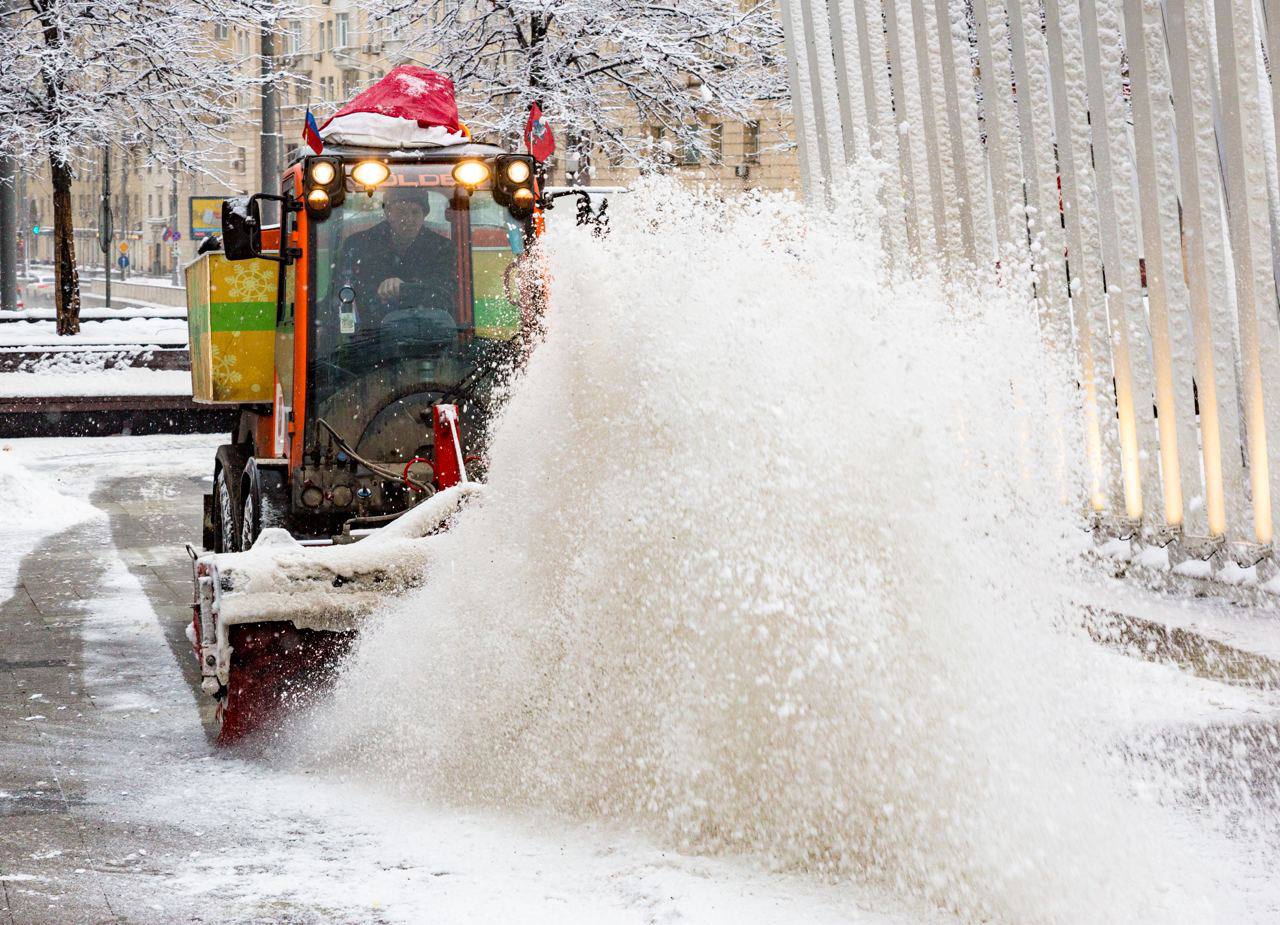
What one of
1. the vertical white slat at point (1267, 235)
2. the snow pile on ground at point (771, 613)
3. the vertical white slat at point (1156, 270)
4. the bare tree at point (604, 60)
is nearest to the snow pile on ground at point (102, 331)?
the bare tree at point (604, 60)

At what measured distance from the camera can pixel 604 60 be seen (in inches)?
976

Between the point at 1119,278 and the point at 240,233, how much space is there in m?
5.17

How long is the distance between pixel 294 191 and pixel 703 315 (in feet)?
11.2

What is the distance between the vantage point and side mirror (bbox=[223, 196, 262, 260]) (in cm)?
755

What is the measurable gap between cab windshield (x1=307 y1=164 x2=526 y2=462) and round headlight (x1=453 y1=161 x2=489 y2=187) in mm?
83

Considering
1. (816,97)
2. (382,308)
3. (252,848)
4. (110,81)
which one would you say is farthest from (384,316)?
(110,81)

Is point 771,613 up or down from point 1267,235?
down

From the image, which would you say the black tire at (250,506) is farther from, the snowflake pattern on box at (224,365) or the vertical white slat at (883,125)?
the vertical white slat at (883,125)

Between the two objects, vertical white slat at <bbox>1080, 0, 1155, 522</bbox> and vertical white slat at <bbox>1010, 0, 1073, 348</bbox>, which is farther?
vertical white slat at <bbox>1010, 0, 1073, 348</bbox>

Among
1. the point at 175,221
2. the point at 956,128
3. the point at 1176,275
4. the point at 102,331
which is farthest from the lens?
the point at 175,221

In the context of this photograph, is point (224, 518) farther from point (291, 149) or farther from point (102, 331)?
point (291, 149)

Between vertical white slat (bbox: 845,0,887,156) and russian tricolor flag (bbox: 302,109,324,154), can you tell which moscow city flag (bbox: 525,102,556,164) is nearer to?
russian tricolor flag (bbox: 302,109,324,154)

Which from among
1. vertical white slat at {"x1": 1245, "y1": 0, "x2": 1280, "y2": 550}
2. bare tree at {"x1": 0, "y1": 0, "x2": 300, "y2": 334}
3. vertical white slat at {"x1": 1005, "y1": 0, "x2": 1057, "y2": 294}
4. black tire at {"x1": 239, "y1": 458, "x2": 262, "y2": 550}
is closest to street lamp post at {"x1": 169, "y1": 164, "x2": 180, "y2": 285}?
bare tree at {"x1": 0, "y1": 0, "x2": 300, "y2": 334}

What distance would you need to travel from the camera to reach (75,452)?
19.3 metres
